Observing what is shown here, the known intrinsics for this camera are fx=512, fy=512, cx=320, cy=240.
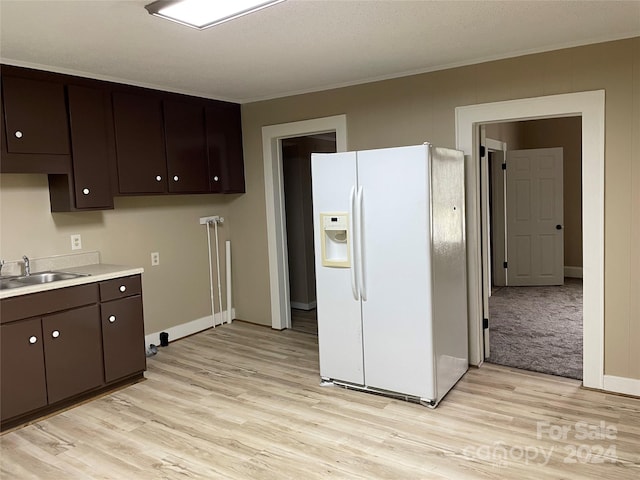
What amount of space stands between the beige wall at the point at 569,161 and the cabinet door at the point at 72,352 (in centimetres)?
617

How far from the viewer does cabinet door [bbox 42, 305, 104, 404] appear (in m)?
3.32

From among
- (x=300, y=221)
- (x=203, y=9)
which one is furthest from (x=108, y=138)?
(x=300, y=221)

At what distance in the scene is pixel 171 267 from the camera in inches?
194

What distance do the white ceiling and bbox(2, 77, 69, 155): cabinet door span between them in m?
0.16

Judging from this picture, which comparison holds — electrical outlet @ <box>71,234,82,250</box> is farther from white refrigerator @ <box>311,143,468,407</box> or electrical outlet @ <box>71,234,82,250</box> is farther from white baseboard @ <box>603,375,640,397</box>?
white baseboard @ <box>603,375,640,397</box>

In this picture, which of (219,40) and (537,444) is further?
(219,40)

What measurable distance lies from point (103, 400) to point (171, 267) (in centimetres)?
156

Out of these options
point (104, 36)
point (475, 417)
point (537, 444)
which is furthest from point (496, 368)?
point (104, 36)

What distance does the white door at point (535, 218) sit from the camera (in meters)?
6.96

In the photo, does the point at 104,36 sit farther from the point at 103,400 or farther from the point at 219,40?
the point at 103,400

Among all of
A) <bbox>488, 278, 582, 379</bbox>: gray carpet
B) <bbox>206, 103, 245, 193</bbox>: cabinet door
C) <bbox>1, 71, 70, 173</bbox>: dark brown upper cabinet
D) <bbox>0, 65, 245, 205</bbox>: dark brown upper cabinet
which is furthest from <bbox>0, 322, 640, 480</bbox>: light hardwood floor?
<bbox>206, 103, 245, 193</bbox>: cabinet door

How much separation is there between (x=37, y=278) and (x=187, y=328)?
1670 millimetres

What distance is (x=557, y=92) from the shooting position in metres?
3.50

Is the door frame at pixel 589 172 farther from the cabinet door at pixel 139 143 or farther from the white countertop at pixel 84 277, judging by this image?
the white countertop at pixel 84 277
